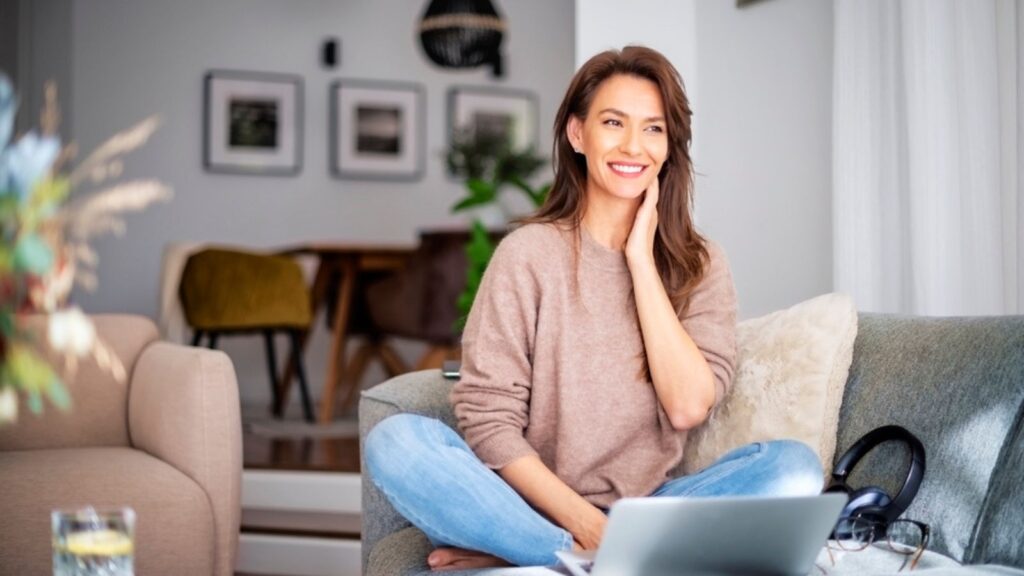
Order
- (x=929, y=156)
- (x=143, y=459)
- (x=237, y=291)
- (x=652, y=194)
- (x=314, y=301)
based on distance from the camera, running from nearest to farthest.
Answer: (x=652, y=194)
(x=929, y=156)
(x=143, y=459)
(x=237, y=291)
(x=314, y=301)

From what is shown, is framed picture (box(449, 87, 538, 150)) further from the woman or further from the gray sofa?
the gray sofa

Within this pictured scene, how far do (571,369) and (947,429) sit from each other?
1.88 ft

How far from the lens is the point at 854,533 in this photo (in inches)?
70.2

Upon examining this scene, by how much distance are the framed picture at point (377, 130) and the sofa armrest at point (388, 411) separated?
188 inches

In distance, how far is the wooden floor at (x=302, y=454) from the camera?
3898 mm

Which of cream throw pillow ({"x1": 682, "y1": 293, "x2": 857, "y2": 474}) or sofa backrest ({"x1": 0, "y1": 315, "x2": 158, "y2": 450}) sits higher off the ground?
cream throw pillow ({"x1": 682, "y1": 293, "x2": 857, "y2": 474})

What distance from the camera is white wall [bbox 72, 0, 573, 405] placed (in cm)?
660

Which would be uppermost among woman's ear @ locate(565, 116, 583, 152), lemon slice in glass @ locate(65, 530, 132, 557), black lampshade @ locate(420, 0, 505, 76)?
black lampshade @ locate(420, 0, 505, 76)

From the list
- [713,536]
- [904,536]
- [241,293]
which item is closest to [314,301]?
[241,293]

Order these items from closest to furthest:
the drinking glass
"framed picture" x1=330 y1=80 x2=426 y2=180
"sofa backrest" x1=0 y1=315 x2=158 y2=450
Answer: the drinking glass < "sofa backrest" x1=0 y1=315 x2=158 y2=450 < "framed picture" x1=330 y1=80 x2=426 y2=180

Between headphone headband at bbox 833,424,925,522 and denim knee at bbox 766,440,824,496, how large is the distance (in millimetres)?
114

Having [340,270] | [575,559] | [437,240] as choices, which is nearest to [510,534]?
[575,559]

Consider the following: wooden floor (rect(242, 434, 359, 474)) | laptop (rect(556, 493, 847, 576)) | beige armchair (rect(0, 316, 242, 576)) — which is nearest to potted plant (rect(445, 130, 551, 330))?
wooden floor (rect(242, 434, 359, 474))

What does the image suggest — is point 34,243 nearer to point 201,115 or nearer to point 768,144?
point 768,144
